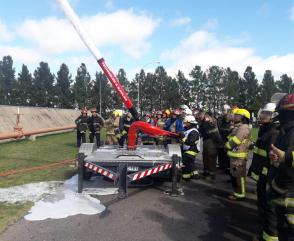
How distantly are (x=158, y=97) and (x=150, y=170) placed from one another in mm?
77367

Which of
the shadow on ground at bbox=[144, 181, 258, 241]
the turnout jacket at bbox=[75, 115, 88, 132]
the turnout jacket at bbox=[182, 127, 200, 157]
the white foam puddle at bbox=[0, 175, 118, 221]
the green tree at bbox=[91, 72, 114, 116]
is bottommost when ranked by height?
the shadow on ground at bbox=[144, 181, 258, 241]

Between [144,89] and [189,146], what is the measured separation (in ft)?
247

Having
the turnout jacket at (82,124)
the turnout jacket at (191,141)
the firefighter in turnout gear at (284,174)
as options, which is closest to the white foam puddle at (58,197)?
the turnout jacket at (191,141)

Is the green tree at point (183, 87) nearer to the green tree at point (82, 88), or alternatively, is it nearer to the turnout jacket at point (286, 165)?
the green tree at point (82, 88)

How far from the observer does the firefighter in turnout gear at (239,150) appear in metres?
7.12

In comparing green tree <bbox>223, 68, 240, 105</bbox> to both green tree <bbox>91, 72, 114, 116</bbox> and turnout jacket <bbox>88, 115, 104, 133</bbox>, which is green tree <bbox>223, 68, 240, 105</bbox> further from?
turnout jacket <bbox>88, 115, 104, 133</bbox>

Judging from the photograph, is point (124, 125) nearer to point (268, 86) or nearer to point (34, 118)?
point (34, 118)

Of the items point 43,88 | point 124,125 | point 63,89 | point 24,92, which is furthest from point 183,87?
point 124,125

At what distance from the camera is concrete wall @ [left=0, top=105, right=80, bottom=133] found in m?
20.7

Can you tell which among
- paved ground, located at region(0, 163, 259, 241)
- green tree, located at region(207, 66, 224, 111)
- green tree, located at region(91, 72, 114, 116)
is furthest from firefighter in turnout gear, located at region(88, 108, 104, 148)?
green tree, located at region(207, 66, 224, 111)

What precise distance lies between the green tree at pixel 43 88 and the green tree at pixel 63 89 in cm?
156

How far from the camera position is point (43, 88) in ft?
273

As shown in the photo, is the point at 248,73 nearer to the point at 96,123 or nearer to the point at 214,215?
the point at 96,123

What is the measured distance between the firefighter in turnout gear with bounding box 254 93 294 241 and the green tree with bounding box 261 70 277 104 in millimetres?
80808
